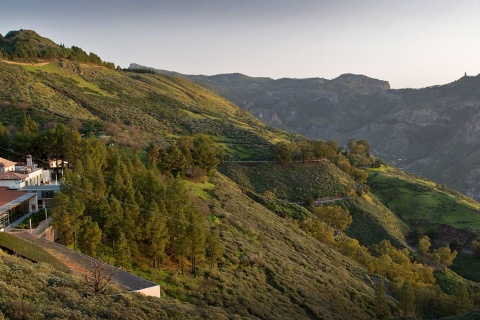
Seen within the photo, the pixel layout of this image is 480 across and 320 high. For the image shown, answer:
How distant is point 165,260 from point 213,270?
3.16 m

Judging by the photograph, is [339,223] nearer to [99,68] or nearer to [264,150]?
[264,150]

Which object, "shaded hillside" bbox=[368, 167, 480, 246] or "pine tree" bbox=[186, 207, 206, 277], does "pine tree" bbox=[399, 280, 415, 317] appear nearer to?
"pine tree" bbox=[186, 207, 206, 277]

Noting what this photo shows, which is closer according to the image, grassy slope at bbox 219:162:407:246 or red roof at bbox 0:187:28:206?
red roof at bbox 0:187:28:206

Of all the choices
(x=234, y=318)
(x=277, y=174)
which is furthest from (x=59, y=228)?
(x=277, y=174)

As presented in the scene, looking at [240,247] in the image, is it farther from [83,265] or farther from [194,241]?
[83,265]

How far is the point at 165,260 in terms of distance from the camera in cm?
2553

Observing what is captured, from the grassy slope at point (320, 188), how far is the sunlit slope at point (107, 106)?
739 cm

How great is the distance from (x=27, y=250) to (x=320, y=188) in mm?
58853

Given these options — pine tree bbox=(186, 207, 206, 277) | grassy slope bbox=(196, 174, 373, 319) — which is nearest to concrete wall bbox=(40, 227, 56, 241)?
pine tree bbox=(186, 207, 206, 277)

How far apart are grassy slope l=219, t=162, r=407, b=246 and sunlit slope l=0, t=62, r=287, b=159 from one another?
7.39 metres

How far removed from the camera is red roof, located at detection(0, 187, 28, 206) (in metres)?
27.2

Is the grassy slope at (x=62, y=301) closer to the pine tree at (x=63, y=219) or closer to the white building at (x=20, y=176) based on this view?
the pine tree at (x=63, y=219)

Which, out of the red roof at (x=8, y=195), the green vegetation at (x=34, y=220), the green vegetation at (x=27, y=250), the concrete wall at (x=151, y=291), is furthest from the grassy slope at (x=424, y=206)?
the green vegetation at (x=27, y=250)

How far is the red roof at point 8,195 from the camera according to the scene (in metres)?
27.2
